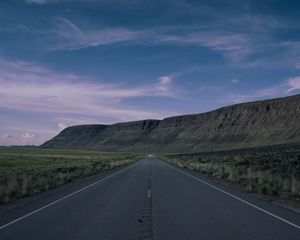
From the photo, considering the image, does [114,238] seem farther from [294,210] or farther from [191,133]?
[191,133]

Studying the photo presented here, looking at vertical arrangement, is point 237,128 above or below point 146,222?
above

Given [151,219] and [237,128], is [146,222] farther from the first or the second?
[237,128]

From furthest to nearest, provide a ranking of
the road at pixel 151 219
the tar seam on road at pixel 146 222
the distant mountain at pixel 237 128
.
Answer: the distant mountain at pixel 237 128, the road at pixel 151 219, the tar seam on road at pixel 146 222

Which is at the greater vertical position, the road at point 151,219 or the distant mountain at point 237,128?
the distant mountain at point 237,128

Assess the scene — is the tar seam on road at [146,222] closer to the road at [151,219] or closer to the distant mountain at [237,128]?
the road at [151,219]

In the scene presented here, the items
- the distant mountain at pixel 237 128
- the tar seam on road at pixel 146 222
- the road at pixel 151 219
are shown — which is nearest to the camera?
the tar seam on road at pixel 146 222

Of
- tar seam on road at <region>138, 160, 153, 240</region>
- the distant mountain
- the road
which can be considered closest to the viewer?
tar seam on road at <region>138, 160, 153, 240</region>

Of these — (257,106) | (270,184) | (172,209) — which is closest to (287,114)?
(257,106)

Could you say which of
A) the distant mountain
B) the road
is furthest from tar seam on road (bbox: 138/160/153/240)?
the distant mountain

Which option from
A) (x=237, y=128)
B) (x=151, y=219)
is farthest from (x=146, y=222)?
(x=237, y=128)

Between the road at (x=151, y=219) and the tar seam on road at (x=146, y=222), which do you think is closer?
the tar seam on road at (x=146, y=222)

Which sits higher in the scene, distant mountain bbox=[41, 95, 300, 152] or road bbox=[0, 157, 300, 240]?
distant mountain bbox=[41, 95, 300, 152]

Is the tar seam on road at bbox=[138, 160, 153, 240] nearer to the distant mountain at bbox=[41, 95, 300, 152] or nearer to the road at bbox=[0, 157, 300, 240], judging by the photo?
the road at bbox=[0, 157, 300, 240]

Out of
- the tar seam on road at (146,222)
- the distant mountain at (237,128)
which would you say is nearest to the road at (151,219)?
the tar seam on road at (146,222)
